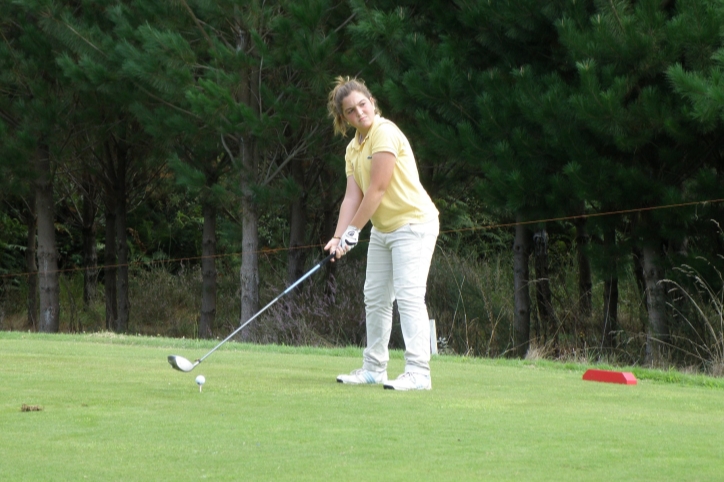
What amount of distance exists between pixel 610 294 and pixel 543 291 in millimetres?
1349

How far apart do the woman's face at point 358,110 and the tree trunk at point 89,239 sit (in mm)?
15702

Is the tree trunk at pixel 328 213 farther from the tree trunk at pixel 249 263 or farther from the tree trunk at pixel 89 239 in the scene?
the tree trunk at pixel 89 239

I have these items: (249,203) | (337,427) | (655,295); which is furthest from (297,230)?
→ (337,427)

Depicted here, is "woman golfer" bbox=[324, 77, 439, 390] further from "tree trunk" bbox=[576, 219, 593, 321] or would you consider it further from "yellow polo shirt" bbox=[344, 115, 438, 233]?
"tree trunk" bbox=[576, 219, 593, 321]

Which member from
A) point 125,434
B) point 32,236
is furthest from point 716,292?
point 32,236

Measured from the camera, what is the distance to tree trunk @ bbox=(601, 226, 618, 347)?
1162 centimetres

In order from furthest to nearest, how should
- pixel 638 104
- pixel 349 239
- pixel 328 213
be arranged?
pixel 328 213 < pixel 638 104 < pixel 349 239

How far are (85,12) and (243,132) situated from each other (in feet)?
11.9

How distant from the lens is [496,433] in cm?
414

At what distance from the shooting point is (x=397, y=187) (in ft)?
18.9

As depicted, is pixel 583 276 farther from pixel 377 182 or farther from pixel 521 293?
pixel 377 182

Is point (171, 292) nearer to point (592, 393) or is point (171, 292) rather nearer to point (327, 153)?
point (327, 153)

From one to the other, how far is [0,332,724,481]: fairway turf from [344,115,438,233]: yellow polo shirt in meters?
0.95

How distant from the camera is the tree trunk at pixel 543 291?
1324cm
